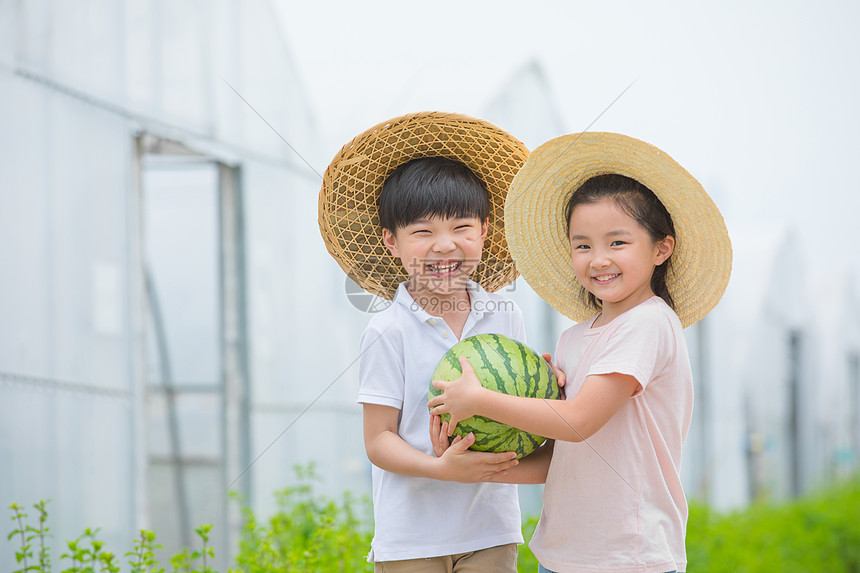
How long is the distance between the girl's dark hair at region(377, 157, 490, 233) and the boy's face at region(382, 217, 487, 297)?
36mm

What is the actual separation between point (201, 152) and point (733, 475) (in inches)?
438

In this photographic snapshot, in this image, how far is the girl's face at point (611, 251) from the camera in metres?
2.62

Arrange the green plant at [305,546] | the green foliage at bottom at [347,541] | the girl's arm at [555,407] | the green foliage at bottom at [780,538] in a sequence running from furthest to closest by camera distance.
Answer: the green foliage at bottom at [780,538], the green plant at [305,546], the green foliage at bottom at [347,541], the girl's arm at [555,407]

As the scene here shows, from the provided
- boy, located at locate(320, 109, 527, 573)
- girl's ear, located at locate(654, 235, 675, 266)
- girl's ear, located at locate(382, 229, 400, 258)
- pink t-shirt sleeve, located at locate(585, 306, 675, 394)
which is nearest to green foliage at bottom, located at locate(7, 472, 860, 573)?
boy, located at locate(320, 109, 527, 573)

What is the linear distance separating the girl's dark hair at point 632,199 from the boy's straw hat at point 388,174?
49 cm

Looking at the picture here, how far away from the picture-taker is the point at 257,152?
6.58 meters

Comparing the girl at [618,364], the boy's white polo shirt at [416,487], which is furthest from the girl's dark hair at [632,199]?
the boy's white polo shirt at [416,487]

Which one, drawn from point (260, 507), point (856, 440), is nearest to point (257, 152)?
point (260, 507)

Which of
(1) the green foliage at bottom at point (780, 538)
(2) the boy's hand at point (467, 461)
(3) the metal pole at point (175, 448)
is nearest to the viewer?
(2) the boy's hand at point (467, 461)

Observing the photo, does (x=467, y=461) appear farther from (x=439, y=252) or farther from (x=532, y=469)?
(x=439, y=252)

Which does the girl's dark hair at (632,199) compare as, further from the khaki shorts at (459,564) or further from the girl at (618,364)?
the khaki shorts at (459,564)

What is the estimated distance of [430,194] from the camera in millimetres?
2887

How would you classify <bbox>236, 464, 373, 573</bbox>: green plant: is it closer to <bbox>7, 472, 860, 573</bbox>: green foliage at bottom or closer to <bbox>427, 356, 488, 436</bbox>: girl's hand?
<bbox>7, 472, 860, 573</bbox>: green foliage at bottom

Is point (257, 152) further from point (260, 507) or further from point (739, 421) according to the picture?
point (739, 421)
